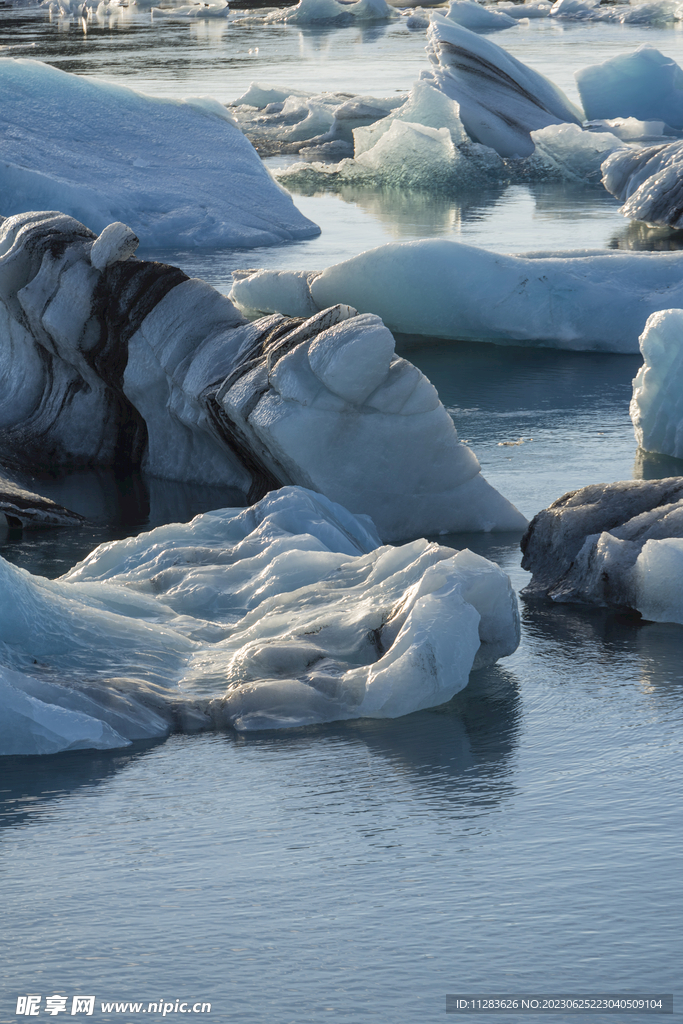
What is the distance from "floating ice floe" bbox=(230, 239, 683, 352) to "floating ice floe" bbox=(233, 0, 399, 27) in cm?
2299

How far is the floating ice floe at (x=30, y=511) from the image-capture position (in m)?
4.86

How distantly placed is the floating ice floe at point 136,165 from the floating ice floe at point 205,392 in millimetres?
3920

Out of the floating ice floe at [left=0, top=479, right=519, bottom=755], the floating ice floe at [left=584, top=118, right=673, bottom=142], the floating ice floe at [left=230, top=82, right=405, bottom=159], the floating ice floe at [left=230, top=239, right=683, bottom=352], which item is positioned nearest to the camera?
the floating ice floe at [left=0, top=479, right=519, bottom=755]

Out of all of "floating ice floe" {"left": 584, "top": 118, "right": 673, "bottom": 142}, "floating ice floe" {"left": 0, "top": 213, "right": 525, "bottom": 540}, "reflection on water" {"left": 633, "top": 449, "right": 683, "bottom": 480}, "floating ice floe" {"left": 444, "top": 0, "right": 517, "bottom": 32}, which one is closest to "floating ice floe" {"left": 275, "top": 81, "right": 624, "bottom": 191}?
"floating ice floe" {"left": 584, "top": 118, "right": 673, "bottom": 142}

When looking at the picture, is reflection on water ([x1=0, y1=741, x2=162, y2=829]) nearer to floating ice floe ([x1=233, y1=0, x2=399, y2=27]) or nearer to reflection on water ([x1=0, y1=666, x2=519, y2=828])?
reflection on water ([x1=0, y1=666, x2=519, y2=828])

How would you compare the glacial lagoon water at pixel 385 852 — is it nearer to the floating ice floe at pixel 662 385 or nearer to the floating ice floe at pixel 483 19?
the floating ice floe at pixel 662 385

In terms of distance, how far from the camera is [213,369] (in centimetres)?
522

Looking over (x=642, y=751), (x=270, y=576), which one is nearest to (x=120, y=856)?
(x=642, y=751)

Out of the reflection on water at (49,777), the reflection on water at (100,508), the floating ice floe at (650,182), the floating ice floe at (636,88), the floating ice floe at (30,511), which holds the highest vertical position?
the floating ice floe at (636,88)

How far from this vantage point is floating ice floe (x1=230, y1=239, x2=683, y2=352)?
7.09 m

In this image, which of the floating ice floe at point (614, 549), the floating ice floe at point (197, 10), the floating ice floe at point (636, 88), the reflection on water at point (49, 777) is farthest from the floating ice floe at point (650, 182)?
the floating ice floe at point (197, 10)

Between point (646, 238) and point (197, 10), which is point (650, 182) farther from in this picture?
point (197, 10)

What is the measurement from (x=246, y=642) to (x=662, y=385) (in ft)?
8.54

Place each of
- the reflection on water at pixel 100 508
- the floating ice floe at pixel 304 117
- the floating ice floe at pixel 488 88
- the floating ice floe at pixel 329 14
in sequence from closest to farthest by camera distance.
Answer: the reflection on water at pixel 100 508 → the floating ice floe at pixel 488 88 → the floating ice floe at pixel 304 117 → the floating ice floe at pixel 329 14
